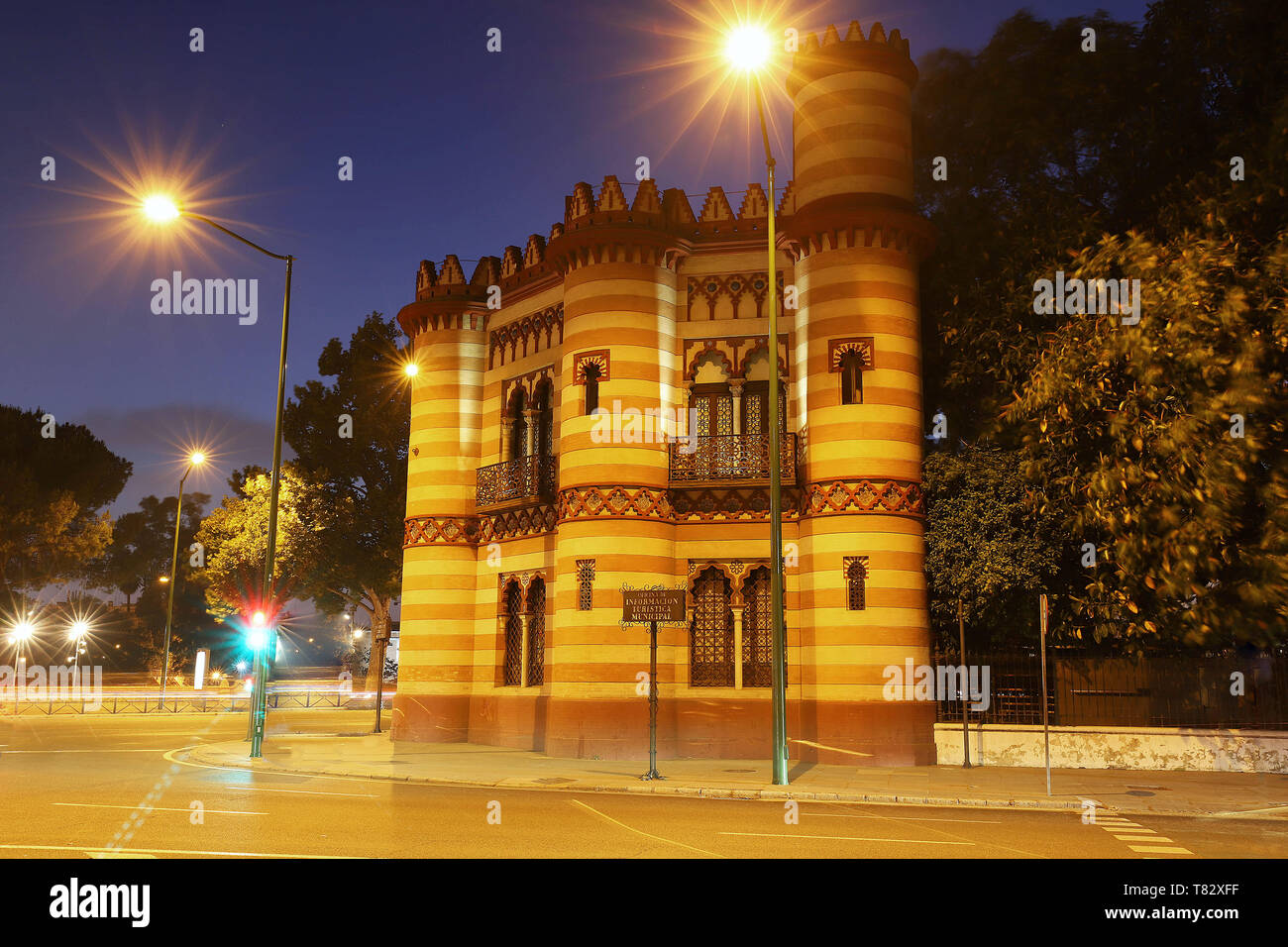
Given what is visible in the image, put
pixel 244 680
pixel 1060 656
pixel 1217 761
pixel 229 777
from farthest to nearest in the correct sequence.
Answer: pixel 244 680 < pixel 1060 656 < pixel 1217 761 < pixel 229 777

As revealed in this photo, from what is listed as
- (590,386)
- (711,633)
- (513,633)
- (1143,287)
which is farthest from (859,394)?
(513,633)

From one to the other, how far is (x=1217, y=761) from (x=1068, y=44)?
1606cm

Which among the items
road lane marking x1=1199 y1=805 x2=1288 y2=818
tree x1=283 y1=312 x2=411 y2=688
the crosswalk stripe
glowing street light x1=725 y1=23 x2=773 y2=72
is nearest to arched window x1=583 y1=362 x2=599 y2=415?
glowing street light x1=725 y1=23 x2=773 y2=72

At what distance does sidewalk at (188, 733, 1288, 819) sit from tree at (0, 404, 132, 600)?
120 feet

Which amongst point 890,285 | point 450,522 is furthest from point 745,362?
point 450,522

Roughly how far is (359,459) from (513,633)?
27.2 m

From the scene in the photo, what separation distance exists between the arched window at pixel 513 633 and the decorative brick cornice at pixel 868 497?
28.0 feet

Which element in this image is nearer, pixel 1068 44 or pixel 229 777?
pixel 229 777

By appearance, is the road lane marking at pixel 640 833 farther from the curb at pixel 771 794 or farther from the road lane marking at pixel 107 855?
the road lane marking at pixel 107 855

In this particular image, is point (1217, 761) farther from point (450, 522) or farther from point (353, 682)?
point (353, 682)

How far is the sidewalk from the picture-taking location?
1723 centimetres

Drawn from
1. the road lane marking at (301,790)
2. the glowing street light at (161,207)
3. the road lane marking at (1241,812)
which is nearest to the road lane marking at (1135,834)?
the road lane marking at (1241,812)

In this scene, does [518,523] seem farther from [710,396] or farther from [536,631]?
[710,396]

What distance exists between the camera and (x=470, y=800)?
16422mm
